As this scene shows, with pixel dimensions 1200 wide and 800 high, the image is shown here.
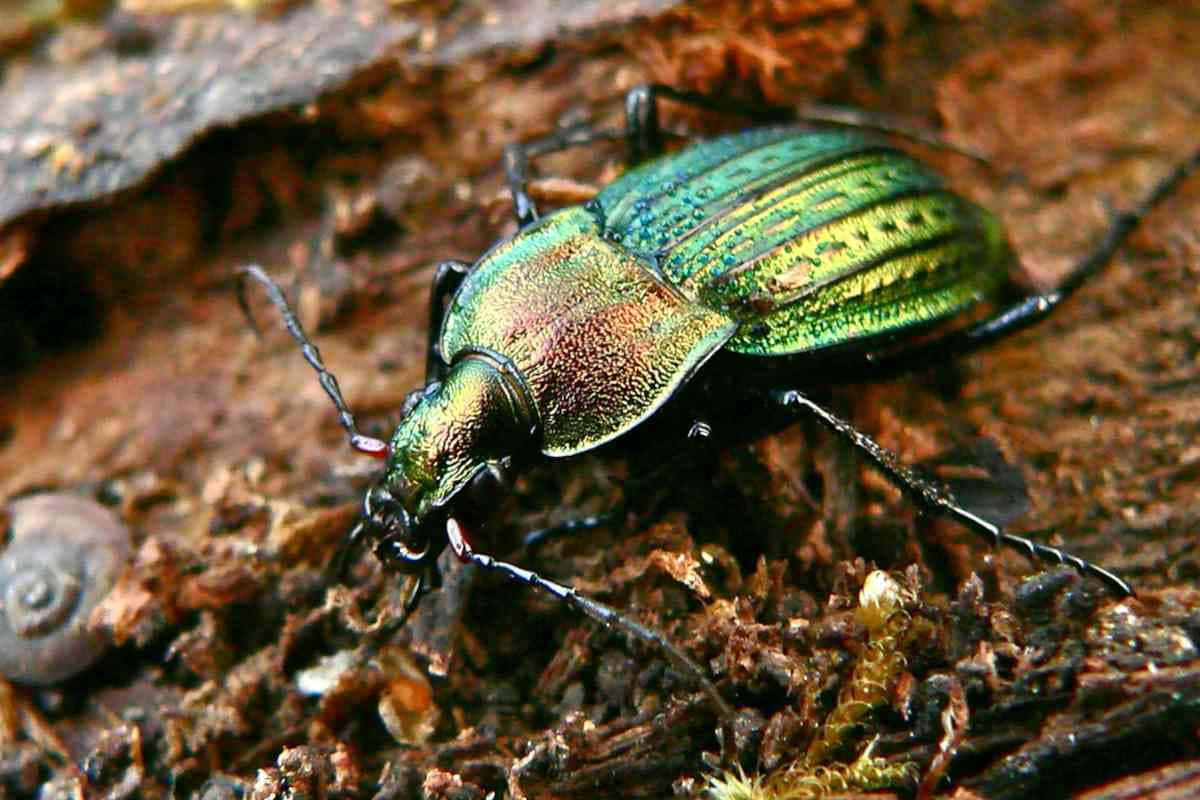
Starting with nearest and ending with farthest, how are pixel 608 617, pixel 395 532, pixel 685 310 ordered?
pixel 608 617, pixel 395 532, pixel 685 310

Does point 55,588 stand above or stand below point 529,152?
below

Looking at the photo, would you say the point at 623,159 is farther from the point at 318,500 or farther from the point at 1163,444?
the point at 1163,444

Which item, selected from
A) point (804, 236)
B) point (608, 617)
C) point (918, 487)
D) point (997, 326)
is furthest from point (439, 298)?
point (997, 326)

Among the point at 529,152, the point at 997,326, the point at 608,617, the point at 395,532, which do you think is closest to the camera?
the point at 608,617

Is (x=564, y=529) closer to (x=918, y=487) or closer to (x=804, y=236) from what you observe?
(x=918, y=487)

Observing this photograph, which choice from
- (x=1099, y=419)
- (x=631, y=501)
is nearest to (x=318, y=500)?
(x=631, y=501)

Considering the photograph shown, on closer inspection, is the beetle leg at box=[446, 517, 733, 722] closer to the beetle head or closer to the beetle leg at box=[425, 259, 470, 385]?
the beetle head

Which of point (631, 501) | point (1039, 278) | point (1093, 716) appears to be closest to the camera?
point (1093, 716)

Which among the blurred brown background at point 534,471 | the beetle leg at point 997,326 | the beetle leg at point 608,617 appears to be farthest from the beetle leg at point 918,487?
the beetle leg at point 608,617
